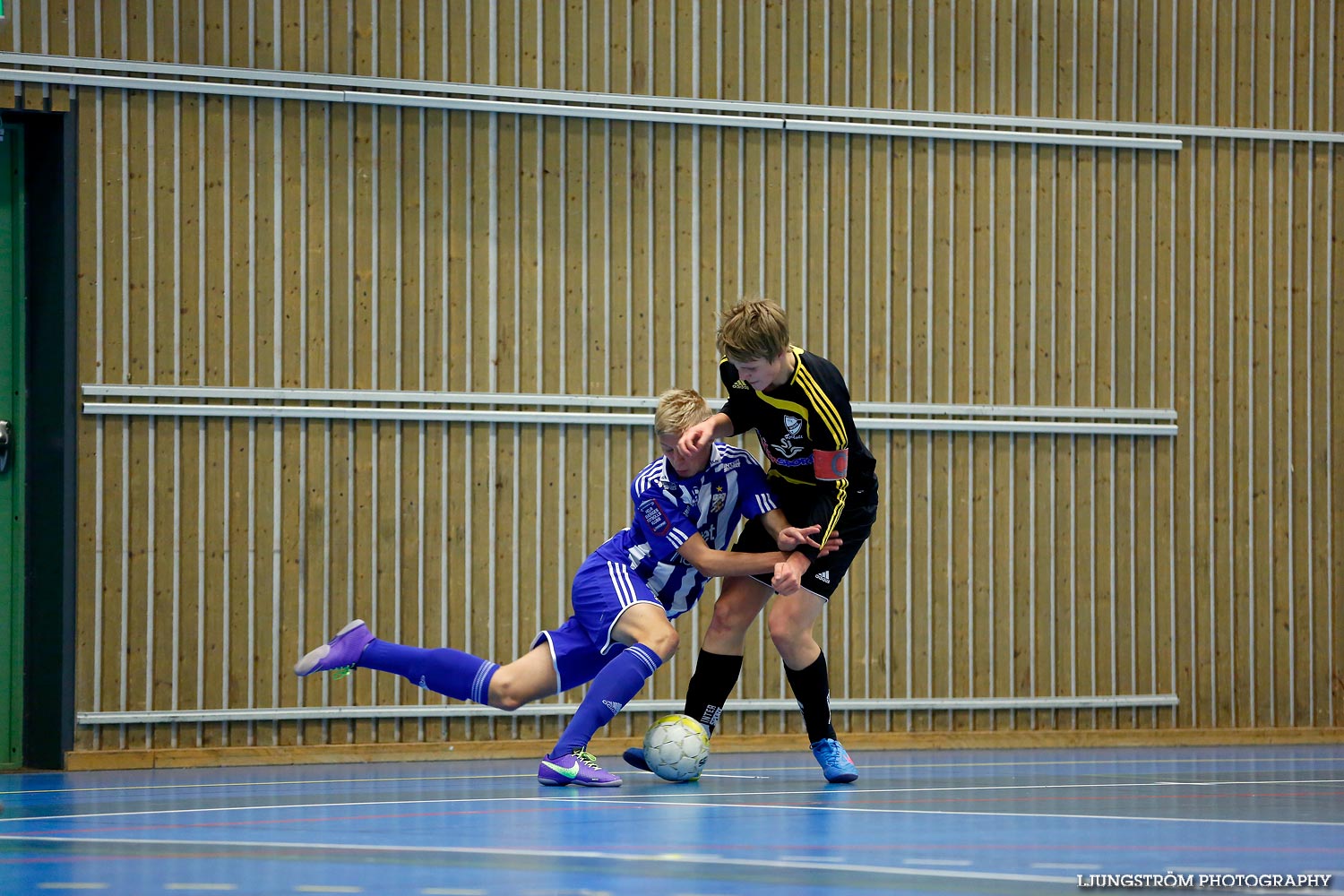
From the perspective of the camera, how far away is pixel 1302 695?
865cm

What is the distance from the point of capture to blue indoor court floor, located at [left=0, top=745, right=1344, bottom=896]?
302 centimetres

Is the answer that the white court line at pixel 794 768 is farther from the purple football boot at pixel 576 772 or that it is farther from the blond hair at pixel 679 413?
the blond hair at pixel 679 413

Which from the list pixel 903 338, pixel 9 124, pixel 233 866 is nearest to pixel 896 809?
pixel 233 866

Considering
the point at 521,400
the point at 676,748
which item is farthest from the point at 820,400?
the point at 521,400

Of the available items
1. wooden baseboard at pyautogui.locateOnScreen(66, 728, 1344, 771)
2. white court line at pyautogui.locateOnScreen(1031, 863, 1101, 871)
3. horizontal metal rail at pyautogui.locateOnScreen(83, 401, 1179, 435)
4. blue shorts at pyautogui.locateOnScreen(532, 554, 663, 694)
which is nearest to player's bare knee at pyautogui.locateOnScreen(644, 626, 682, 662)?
blue shorts at pyautogui.locateOnScreen(532, 554, 663, 694)

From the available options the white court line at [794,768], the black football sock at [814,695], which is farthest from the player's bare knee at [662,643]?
the white court line at [794,768]

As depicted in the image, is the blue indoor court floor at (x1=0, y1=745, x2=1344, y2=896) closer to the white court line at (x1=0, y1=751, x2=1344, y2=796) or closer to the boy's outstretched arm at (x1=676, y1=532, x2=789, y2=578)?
the white court line at (x1=0, y1=751, x2=1344, y2=796)

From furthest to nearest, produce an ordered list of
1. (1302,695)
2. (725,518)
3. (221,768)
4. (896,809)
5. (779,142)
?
(1302,695) → (779,142) → (221,768) → (725,518) → (896,809)

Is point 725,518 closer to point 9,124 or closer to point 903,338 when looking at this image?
point 903,338

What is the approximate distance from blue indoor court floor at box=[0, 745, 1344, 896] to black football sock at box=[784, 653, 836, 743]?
21 cm

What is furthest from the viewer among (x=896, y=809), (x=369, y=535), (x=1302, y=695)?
(x=1302, y=695)

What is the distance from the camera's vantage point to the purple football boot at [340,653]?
533 centimetres

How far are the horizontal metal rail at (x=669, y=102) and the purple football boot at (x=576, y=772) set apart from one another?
3731mm

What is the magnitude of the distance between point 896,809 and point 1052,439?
432 centimetres
